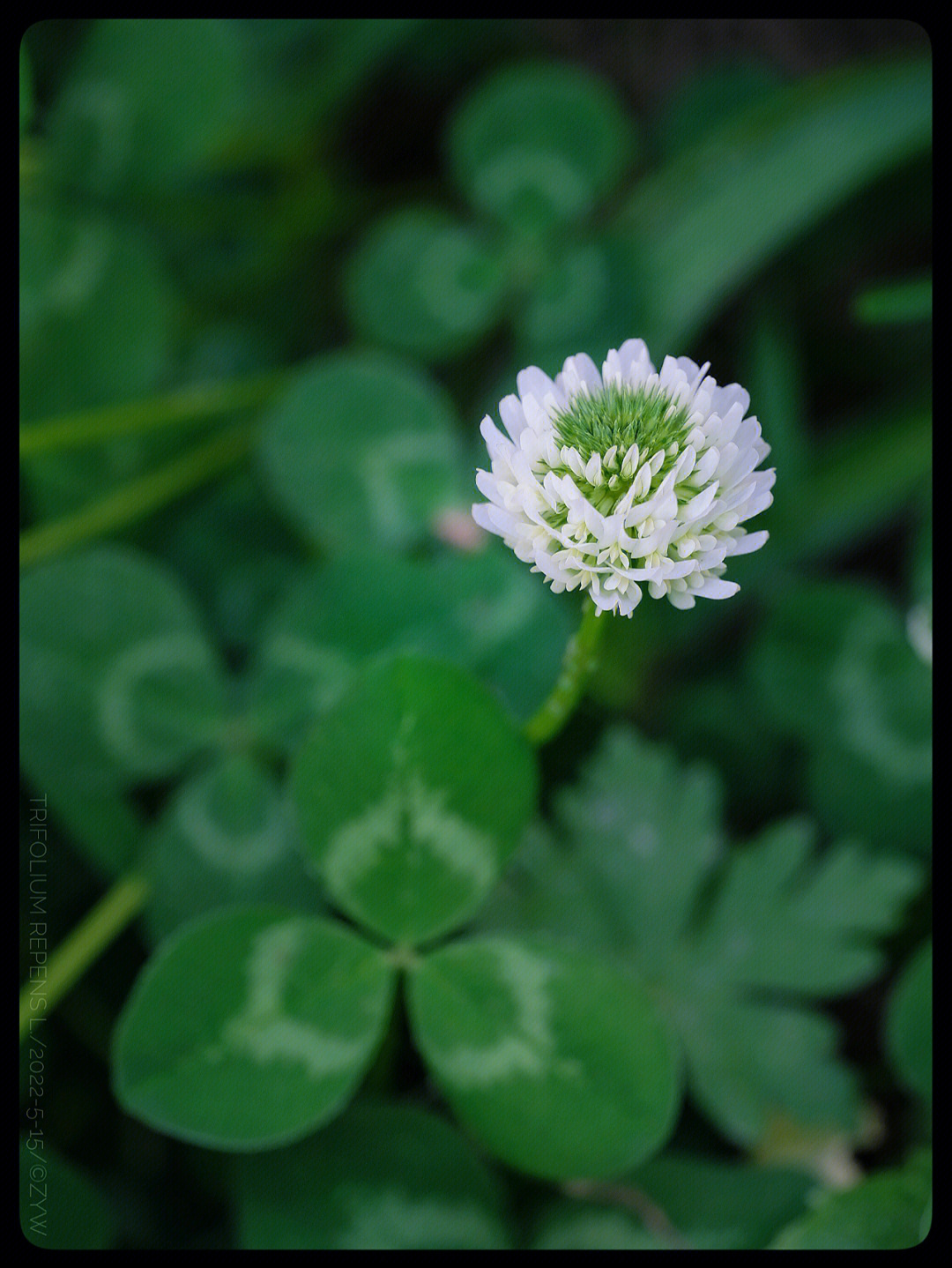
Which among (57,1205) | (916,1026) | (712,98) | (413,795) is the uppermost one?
(712,98)

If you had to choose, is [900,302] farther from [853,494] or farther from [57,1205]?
[57,1205]

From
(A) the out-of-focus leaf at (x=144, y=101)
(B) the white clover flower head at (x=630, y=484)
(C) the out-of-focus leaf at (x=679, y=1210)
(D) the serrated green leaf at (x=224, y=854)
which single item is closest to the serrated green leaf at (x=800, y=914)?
(C) the out-of-focus leaf at (x=679, y=1210)

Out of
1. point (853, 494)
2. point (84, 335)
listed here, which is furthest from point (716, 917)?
point (84, 335)

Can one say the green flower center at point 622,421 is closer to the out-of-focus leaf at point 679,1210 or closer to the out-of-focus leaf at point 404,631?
the out-of-focus leaf at point 404,631

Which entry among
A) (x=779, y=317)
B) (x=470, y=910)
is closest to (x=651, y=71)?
(x=779, y=317)

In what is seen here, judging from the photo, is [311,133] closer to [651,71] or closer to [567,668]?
[651,71]

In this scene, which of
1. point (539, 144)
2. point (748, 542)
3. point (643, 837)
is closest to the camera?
point (748, 542)

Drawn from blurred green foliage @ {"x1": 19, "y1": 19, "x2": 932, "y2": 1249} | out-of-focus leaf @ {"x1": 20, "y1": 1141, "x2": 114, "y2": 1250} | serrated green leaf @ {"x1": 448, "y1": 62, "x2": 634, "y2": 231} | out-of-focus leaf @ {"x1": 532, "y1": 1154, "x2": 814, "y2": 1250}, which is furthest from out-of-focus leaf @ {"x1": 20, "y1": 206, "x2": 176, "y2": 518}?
out-of-focus leaf @ {"x1": 532, "y1": 1154, "x2": 814, "y2": 1250}
